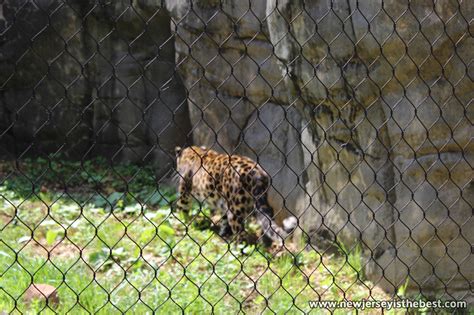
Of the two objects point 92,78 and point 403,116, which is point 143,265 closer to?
point 403,116

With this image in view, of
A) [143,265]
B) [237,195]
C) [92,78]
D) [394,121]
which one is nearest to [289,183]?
[237,195]

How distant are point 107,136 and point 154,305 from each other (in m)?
4.77

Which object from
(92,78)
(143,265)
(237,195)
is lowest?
(143,265)

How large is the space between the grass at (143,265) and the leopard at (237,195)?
0.53 feet

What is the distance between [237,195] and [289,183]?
1.51 feet

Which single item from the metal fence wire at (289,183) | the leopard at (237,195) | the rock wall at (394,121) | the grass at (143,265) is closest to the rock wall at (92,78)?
the metal fence wire at (289,183)

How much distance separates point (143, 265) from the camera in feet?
17.9

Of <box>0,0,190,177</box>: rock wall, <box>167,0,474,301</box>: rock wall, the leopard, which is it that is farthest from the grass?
<box>0,0,190,177</box>: rock wall

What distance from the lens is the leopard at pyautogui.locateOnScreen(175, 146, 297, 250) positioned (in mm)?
6219

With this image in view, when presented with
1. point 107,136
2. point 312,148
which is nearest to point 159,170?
point 107,136

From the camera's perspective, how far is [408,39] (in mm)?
4379

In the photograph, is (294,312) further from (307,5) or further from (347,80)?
(307,5)

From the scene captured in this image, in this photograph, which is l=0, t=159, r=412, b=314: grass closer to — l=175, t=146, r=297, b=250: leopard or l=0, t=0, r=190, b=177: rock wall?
l=175, t=146, r=297, b=250: leopard

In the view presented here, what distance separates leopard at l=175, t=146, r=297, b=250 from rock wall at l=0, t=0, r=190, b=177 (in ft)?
4.35
